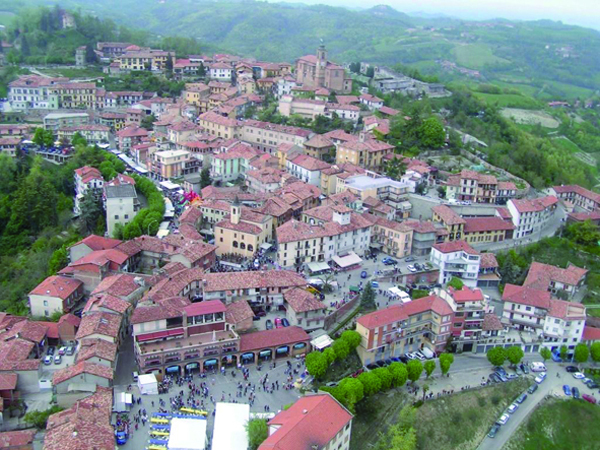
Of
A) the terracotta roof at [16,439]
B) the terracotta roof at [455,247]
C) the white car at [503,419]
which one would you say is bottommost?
the white car at [503,419]

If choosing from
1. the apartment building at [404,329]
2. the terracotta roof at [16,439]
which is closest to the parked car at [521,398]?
the apartment building at [404,329]

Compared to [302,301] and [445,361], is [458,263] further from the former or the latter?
[302,301]

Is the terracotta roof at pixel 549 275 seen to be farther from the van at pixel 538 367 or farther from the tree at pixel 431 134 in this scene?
the tree at pixel 431 134

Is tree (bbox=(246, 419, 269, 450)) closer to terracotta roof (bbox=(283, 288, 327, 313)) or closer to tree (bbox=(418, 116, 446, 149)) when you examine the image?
terracotta roof (bbox=(283, 288, 327, 313))

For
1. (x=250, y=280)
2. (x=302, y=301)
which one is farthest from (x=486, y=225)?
(x=250, y=280)

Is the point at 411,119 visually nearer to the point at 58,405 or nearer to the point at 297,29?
the point at 58,405

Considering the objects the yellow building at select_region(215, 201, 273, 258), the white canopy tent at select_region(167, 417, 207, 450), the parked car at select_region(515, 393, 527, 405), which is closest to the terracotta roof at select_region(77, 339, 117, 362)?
the white canopy tent at select_region(167, 417, 207, 450)

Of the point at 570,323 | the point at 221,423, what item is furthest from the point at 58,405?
the point at 570,323

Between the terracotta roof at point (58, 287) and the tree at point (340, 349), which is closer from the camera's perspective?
the tree at point (340, 349)
